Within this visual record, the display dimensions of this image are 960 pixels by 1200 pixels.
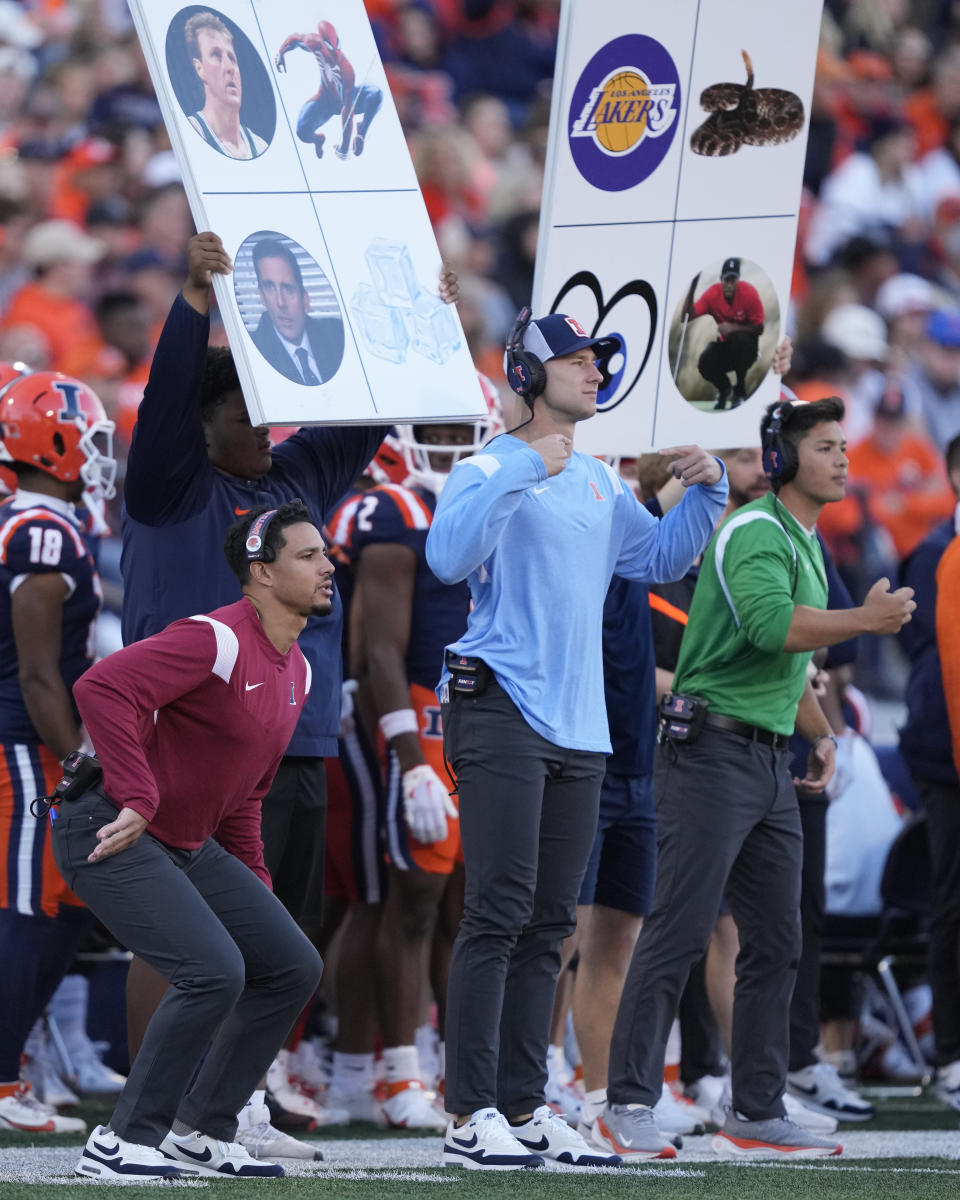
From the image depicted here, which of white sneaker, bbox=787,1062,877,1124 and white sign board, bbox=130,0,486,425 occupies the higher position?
white sign board, bbox=130,0,486,425

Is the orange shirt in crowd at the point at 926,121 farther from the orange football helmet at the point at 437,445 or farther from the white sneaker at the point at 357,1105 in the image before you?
the white sneaker at the point at 357,1105

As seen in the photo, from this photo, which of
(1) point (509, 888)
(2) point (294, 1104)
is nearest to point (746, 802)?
(1) point (509, 888)

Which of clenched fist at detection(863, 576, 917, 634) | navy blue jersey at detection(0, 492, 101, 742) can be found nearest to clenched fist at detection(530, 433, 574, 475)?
clenched fist at detection(863, 576, 917, 634)

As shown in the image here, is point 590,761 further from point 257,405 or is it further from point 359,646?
point 359,646

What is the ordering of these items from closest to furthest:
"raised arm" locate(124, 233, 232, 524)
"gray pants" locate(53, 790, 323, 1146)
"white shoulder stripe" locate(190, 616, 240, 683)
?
"gray pants" locate(53, 790, 323, 1146) → "white shoulder stripe" locate(190, 616, 240, 683) → "raised arm" locate(124, 233, 232, 524)

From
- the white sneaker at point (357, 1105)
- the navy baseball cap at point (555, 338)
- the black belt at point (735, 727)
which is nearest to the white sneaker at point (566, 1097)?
the white sneaker at point (357, 1105)

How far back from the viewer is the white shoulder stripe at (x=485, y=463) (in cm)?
505

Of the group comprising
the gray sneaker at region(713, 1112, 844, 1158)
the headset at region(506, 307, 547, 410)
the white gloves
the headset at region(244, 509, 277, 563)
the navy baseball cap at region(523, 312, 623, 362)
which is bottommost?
the gray sneaker at region(713, 1112, 844, 1158)

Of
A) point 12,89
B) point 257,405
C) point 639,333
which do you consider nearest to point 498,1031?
point 257,405

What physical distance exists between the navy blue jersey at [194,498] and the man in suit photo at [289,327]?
0.55 ft

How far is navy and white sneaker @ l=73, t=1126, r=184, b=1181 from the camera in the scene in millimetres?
4613

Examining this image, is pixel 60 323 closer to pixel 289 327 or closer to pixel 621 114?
pixel 621 114

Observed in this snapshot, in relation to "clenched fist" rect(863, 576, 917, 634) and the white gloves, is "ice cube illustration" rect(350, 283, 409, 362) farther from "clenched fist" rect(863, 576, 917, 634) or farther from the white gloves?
the white gloves

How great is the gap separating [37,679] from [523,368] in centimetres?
196
